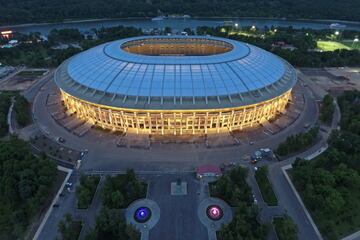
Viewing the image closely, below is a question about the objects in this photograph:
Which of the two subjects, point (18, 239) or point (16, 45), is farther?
point (16, 45)

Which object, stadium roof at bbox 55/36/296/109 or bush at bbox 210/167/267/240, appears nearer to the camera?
bush at bbox 210/167/267/240

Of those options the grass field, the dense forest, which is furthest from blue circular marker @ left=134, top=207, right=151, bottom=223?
the grass field

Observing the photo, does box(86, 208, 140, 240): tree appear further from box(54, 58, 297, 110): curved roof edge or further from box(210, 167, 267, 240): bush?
box(54, 58, 297, 110): curved roof edge

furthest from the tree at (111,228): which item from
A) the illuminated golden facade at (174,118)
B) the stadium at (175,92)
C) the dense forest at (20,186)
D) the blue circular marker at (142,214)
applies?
the illuminated golden facade at (174,118)

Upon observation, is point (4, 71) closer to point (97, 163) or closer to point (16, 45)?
point (16, 45)

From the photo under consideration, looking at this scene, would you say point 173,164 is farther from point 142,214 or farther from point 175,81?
point 175,81

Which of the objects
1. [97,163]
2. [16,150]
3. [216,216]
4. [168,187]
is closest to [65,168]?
[97,163]

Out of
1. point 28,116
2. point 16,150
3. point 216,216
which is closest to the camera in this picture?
point 216,216

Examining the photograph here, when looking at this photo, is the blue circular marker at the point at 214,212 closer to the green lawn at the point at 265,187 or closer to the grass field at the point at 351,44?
the green lawn at the point at 265,187
